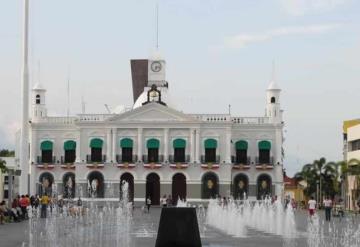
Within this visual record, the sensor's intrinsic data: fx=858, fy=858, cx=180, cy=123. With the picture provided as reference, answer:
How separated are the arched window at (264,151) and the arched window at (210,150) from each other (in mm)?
4651

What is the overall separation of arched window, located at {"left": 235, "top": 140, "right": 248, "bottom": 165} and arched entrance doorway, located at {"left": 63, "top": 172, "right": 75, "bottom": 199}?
16.4 m

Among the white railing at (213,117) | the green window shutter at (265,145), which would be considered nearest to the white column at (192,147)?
the white railing at (213,117)

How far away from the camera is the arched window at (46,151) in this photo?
8512 centimetres

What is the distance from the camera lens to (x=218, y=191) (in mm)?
83188

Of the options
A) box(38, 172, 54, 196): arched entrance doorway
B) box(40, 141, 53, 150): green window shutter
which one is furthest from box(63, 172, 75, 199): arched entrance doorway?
box(40, 141, 53, 150): green window shutter

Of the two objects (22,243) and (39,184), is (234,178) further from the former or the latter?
(22,243)

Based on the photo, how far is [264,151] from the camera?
279 feet

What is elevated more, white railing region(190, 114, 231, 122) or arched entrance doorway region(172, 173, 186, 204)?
white railing region(190, 114, 231, 122)

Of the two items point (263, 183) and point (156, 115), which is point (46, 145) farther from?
point (263, 183)

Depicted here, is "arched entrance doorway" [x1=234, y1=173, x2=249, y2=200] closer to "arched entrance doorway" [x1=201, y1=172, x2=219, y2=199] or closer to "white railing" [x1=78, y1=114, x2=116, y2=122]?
"arched entrance doorway" [x1=201, y1=172, x2=219, y2=199]

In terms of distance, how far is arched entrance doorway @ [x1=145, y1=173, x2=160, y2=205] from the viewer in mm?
83562

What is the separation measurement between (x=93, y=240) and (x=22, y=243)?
86.7 inches

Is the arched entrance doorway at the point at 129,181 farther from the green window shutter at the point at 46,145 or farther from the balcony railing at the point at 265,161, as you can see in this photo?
the balcony railing at the point at 265,161

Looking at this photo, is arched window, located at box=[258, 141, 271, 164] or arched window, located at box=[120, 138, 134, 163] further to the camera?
arched window, located at box=[258, 141, 271, 164]
